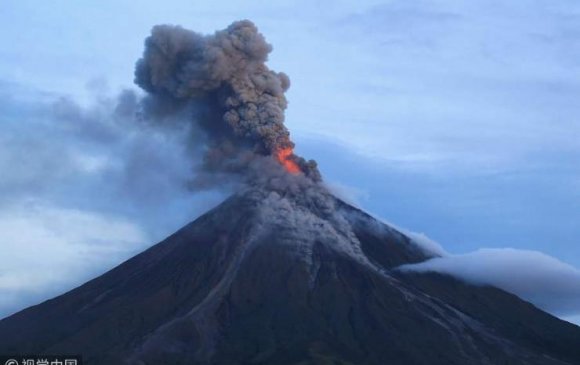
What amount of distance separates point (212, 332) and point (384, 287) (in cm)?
1308

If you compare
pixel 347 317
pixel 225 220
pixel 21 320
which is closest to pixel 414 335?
pixel 347 317

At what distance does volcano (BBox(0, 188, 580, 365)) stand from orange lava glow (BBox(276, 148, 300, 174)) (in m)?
1.98

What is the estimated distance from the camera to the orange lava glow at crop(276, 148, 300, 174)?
105519 mm

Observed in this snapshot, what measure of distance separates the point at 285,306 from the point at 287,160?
534 inches

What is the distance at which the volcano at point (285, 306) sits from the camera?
92562 millimetres

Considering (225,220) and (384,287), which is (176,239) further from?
(384,287)

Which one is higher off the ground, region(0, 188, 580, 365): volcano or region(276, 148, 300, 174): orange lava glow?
region(276, 148, 300, 174): orange lava glow

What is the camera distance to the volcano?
9256 cm

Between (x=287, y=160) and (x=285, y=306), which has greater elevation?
(x=287, y=160)

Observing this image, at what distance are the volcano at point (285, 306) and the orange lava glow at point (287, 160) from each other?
1.98 m

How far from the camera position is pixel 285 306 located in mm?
97750

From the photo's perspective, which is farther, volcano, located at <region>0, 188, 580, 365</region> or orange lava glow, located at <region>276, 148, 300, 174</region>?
orange lava glow, located at <region>276, 148, 300, 174</region>

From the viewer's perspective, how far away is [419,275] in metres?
106

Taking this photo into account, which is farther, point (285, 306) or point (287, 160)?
point (287, 160)
